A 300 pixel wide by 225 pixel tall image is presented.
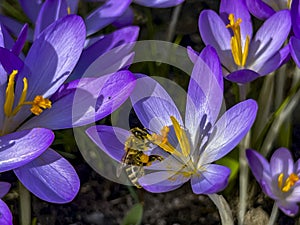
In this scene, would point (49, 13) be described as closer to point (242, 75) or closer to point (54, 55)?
point (54, 55)

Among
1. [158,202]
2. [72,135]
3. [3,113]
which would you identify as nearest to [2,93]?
[3,113]

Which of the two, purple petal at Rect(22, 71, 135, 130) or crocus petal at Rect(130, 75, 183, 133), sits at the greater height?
purple petal at Rect(22, 71, 135, 130)

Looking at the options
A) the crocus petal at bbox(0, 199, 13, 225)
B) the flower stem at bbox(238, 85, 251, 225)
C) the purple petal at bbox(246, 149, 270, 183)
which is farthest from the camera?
the flower stem at bbox(238, 85, 251, 225)

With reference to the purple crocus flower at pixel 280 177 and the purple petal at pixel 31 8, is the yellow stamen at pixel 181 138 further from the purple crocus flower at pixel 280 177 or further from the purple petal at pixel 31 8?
the purple petal at pixel 31 8

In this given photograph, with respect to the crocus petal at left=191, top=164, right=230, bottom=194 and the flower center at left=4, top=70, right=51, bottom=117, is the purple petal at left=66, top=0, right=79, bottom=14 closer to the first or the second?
the flower center at left=4, top=70, right=51, bottom=117

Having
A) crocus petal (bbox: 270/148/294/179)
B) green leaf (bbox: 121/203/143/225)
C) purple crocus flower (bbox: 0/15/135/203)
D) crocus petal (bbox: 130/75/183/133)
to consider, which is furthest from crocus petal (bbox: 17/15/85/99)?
crocus petal (bbox: 270/148/294/179)

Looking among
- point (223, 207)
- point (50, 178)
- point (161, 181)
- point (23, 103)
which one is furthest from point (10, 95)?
point (223, 207)

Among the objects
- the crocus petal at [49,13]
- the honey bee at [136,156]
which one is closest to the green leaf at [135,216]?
the honey bee at [136,156]
